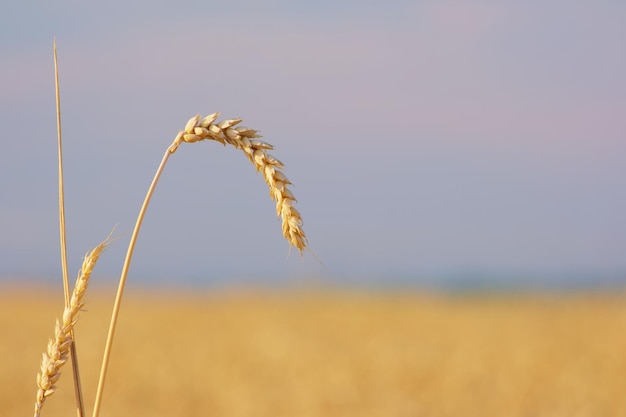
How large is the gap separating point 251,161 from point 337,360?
21.4 feet

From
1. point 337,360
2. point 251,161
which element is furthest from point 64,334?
point 337,360

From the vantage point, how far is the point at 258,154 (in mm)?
1370

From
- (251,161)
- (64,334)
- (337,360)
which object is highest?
(251,161)

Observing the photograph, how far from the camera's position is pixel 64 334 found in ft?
4.75

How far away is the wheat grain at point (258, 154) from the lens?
1363 millimetres

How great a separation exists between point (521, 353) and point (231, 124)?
7.04m

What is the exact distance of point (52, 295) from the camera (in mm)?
14781

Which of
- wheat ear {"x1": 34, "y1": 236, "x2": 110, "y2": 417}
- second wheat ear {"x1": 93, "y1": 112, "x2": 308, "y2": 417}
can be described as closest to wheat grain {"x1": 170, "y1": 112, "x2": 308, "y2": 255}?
second wheat ear {"x1": 93, "y1": 112, "x2": 308, "y2": 417}

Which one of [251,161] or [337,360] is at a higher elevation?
[251,161]

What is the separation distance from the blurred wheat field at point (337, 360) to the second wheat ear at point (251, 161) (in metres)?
4.68

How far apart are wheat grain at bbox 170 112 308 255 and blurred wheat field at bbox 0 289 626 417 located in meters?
4.68

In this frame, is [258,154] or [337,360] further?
[337,360]

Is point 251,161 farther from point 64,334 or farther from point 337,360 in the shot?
point 337,360

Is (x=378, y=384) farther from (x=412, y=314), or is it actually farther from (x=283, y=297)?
(x=283, y=297)
